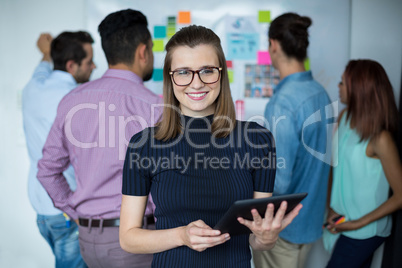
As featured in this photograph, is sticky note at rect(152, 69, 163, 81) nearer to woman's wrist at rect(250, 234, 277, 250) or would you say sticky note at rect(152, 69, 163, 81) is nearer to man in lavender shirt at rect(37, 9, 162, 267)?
man in lavender shirt at rect(37, 9, 162, 267)

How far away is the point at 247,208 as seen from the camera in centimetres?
100

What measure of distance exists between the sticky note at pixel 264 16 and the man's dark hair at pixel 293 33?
0.91 metres

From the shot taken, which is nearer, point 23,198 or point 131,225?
point 131,225

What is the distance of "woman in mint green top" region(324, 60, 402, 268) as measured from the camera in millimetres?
2086

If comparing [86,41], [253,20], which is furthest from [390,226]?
[86,41]

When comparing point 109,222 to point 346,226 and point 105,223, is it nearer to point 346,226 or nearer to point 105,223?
point 105,223

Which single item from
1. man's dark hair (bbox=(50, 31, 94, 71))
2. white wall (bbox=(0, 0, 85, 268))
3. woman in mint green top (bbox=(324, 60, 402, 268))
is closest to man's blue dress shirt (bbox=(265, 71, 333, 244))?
woman in mint green top (bbox=(324, 60, 402, 268))

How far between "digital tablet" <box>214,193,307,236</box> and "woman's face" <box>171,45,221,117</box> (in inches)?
16.2

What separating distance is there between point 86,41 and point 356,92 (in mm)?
1757

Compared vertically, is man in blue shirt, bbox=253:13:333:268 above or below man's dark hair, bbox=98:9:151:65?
below

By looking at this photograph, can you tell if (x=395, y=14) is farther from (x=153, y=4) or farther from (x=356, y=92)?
(x=153, y=4)

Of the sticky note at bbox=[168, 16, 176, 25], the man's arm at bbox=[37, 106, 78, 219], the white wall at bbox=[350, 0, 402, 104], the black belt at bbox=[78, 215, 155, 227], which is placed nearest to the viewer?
the black belt at bbox=[78, 215, 155, 227]

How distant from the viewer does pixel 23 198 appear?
11.3ft

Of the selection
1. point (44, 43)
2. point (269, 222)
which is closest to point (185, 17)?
point (44, 43)
